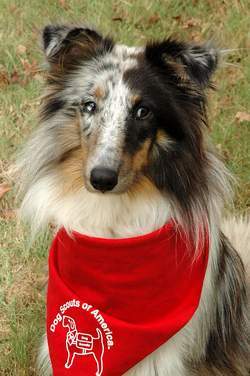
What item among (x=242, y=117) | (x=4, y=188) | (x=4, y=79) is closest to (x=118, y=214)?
(x=4, y=188)

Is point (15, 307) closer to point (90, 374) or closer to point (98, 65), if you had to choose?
point (90, 374)

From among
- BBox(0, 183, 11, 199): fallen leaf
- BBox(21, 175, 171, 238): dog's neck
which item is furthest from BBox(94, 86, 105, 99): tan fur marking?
BBox(0, 183, 11, 199): fallen leaf

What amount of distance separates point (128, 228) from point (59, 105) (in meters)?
0.62

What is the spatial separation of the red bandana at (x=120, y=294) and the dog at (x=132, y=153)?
0.26ft

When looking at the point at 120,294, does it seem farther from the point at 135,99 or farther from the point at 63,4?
the point at 63,4

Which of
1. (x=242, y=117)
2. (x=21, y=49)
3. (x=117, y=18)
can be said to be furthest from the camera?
(x=117, y=18)

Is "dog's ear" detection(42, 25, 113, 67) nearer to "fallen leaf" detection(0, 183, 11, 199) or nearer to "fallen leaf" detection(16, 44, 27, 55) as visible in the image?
"fallen leaf" detection(0, 183, 11, 199)

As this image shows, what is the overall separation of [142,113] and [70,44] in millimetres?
463

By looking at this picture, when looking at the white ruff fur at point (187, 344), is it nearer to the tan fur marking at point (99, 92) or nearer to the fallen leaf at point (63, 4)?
the tan fur marking at point (99, 92)

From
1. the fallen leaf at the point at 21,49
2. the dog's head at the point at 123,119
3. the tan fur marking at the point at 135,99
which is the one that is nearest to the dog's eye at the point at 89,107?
the dog's head at the point at 123,119

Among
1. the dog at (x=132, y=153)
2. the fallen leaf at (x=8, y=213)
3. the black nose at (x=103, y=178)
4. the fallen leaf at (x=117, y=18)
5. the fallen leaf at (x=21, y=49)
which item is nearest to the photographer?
the black nose at (x=103, y=178)

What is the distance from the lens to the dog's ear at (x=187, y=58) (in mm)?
2557

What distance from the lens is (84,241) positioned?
2760mm

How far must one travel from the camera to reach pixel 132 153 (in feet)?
8.32
